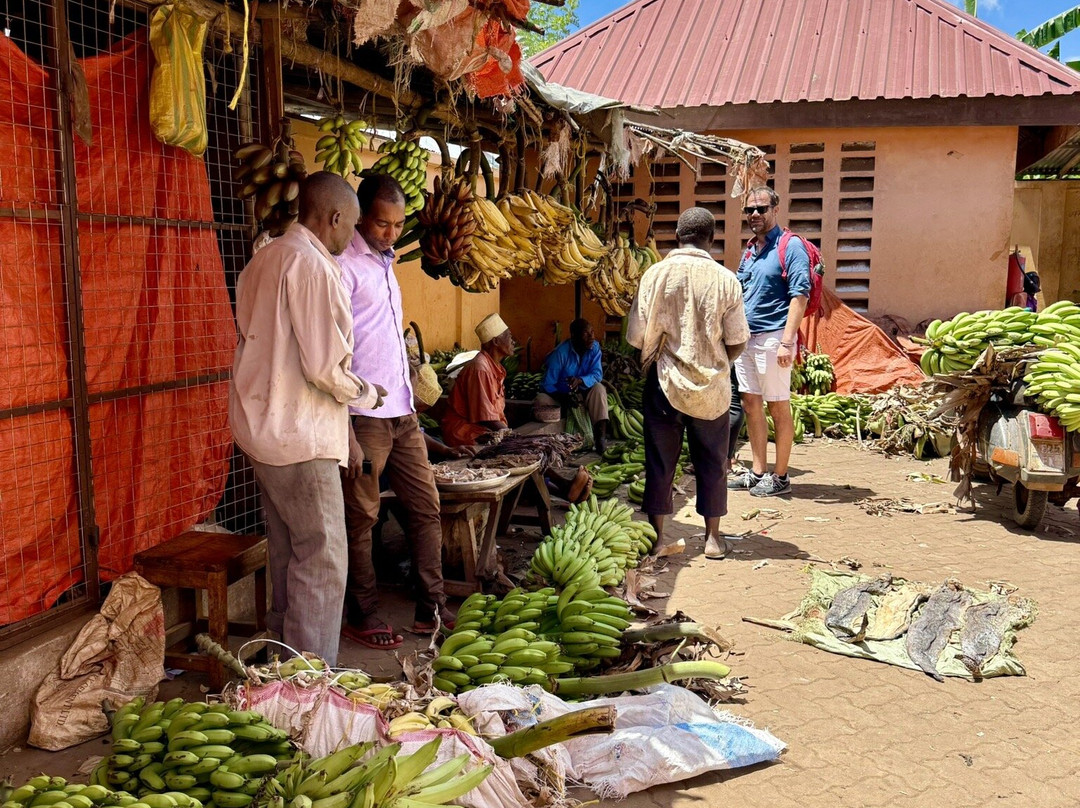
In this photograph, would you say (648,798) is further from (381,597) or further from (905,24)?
(905,24)

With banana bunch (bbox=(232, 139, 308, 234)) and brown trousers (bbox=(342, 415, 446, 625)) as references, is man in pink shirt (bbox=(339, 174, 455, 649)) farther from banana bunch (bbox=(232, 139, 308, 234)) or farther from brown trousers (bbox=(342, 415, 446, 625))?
banana bunch (bbox=(232, 139, 308, 234))

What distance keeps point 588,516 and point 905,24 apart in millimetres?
10518

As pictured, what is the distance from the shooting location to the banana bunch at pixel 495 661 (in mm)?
3496

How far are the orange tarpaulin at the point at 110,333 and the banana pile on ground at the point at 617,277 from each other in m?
4.85

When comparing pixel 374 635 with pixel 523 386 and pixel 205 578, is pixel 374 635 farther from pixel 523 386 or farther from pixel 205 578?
pixel 523 386

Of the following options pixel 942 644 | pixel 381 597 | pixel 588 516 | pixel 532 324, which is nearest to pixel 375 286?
pixel 381 597

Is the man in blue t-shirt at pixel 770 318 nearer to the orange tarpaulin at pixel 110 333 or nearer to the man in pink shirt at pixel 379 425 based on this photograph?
the man in pink shirt at pixel 379 425

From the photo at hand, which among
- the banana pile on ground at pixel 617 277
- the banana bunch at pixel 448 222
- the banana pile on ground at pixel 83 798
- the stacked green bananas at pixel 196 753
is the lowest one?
the stacked green bananas at pixel 196 753

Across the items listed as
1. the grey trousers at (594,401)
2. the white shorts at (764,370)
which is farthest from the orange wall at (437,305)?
the white shorts at (764,370)

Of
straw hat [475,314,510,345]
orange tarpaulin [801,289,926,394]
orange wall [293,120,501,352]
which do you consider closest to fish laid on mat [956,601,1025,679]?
straw hat [475,314,510,345]

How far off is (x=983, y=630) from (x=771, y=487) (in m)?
3.14

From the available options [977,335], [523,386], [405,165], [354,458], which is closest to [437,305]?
[523,386]

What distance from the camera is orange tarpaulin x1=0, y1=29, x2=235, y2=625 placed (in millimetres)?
3391

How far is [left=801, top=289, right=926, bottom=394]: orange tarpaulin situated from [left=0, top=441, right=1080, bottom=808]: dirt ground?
13.0 feet
